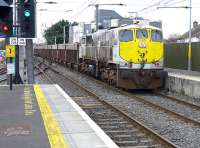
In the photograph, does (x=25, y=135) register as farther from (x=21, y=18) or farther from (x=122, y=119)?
(x=21, y=18)

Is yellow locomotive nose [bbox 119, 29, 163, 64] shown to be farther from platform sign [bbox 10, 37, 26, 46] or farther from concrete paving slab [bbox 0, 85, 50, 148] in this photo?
concrete paving slab [bbox 0, 85, 50, 148]

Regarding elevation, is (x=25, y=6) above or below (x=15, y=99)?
above

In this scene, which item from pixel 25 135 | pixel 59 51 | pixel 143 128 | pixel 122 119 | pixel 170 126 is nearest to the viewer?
pixel 25 135

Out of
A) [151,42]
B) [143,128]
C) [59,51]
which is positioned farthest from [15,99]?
[59,51]

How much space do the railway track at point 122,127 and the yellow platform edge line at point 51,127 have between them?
54.6 inches

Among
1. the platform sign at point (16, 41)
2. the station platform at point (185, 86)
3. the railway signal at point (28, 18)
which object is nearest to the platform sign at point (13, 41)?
the platform sign at point (16, 41)

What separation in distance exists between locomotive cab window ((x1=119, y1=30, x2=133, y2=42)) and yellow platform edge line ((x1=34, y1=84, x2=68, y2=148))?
800cm

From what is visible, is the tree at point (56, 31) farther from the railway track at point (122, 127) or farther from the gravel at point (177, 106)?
the railway track at point (122, 127)

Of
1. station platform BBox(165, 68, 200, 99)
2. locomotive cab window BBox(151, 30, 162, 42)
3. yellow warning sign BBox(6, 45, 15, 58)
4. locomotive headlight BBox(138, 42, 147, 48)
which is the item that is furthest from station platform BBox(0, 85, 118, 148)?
locomotive cab window BBox(151, 30, 162, 42)

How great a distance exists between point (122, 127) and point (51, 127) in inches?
113

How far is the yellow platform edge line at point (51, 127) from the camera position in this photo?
9.50 m

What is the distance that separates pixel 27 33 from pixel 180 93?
787 centimetres

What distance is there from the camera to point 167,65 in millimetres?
38906

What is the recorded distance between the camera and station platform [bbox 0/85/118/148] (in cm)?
960
